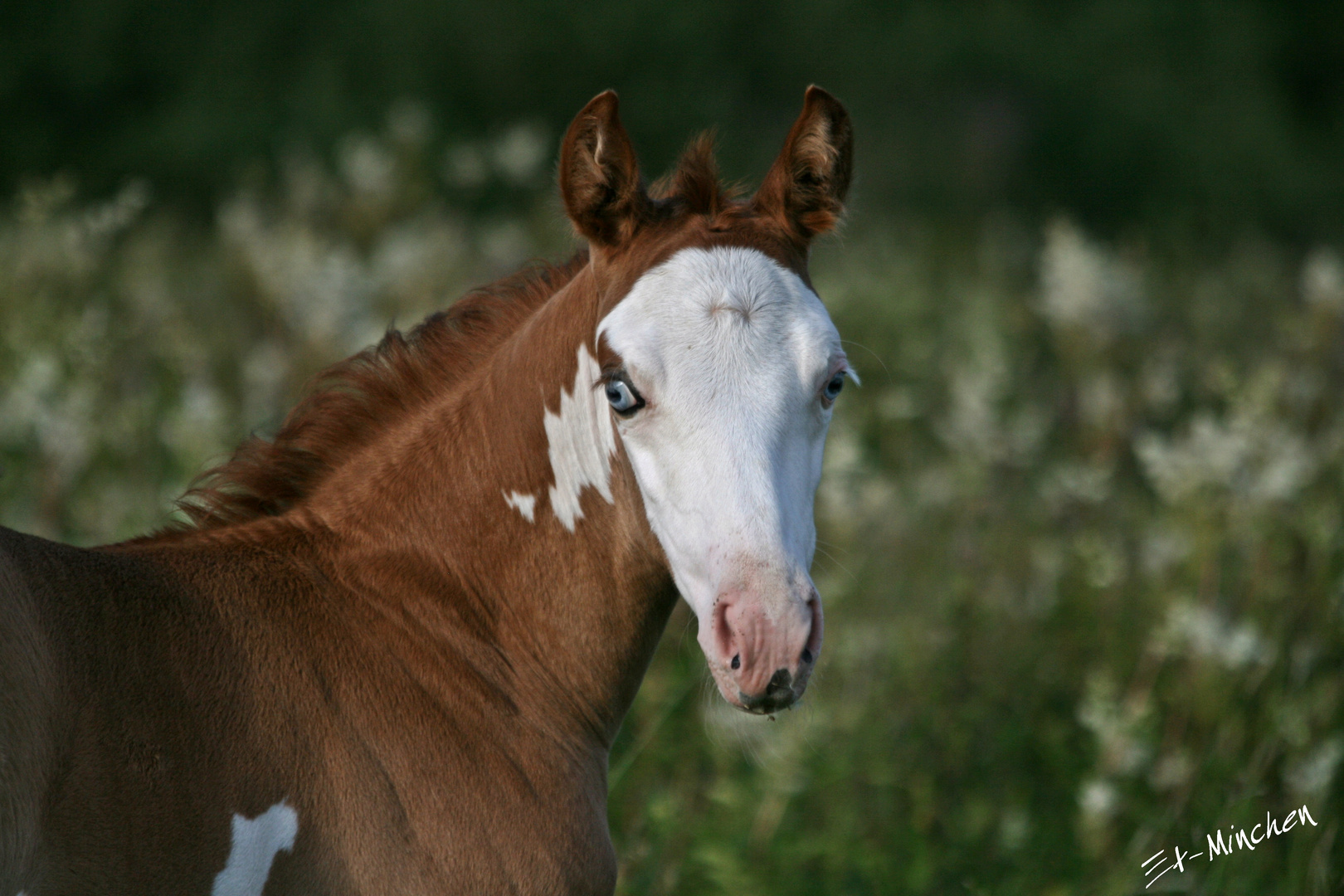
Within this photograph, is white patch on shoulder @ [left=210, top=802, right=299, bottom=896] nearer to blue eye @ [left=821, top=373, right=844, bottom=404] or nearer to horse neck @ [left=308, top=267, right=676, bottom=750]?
horse neck @ [left=308, top=267, right=676, bottom=750]

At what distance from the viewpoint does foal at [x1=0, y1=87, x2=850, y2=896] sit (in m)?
2.07

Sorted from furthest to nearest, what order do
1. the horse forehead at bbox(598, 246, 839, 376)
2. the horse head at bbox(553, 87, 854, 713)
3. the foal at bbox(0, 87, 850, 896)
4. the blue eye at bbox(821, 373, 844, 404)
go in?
1. the blue eye at bbox(821, 373, 844, 404)
2. the horse forehead at bbox(598, 246, 839, 376)
3. the horse head at bbox(553, 87, 854, 713)
4. the foal at bbox(0, 87, 850, 896)

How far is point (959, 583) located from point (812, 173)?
230 centimetres

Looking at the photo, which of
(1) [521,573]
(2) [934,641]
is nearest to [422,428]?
(1) [521,573]

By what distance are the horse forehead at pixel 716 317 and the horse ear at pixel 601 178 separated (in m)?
0.21

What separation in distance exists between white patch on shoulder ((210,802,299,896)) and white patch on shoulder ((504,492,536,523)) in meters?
0.83

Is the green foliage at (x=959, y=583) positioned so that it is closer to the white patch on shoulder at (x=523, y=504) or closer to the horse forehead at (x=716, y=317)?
the white patch on shoulder at (x=523, y=504)

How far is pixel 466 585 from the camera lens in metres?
2.74

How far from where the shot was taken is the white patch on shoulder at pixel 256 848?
2.11 m

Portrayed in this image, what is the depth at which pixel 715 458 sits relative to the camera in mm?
2305

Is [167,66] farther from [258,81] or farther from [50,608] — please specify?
[50,608]

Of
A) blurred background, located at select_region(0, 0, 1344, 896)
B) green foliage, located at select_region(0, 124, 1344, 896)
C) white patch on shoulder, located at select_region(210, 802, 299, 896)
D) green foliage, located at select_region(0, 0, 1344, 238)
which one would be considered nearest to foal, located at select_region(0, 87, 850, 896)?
white patch on shoulder, located at select_region(210, 802, 299, 896)

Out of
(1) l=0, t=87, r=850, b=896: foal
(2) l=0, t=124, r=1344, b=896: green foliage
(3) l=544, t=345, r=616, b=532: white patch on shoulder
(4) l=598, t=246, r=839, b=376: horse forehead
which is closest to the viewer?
(1) l=0, t=87, r=850, b=896: foal

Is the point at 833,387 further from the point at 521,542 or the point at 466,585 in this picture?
the point at 466,585
